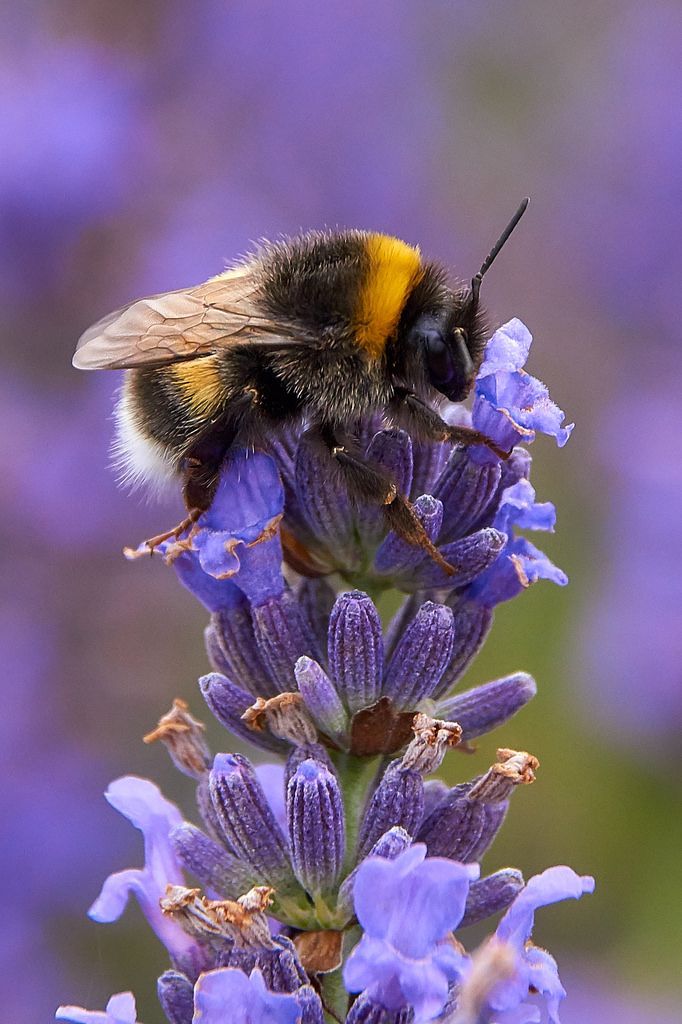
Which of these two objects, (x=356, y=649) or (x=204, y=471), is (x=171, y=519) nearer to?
(x=204, y=471)

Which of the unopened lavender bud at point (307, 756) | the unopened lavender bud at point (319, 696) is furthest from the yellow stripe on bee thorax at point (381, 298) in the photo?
the unopened lavender bud at point (307, 756)

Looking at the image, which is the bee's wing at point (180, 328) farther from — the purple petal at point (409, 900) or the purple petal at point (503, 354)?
the purple petal at point (409, 900)

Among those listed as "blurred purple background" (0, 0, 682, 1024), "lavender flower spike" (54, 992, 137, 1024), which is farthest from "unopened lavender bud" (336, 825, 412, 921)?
"blurred purple background" (0, 0, 682, 1024)

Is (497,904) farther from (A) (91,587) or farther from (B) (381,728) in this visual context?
(A) (91,587)

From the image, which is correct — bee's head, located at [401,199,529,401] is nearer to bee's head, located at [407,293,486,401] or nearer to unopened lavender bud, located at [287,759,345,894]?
bee's head, located at [407,293,486,401]

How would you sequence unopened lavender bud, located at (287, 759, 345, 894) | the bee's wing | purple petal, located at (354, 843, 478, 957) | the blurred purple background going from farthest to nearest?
1. the blurred purple background
2. the bee's wing
3. unopened lavender bud, located at (287, 759, 345, 894)
4. purple petal, located at (354, 843, 478, 957)

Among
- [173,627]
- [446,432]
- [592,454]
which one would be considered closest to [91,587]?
[173,627]
